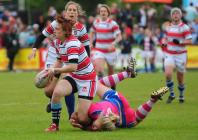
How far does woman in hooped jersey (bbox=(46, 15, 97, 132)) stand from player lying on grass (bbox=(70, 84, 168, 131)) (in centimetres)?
14

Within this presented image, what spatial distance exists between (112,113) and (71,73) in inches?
38.6

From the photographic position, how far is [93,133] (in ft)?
39.0

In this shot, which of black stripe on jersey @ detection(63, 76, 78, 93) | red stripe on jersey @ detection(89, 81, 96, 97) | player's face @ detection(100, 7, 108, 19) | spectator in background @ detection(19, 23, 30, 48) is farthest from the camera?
spectator in background @ detection(19, 23, 30, 48)

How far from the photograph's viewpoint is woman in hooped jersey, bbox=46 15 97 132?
11875mm

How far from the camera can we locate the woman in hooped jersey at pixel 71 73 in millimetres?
11875

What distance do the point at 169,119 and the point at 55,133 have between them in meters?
2.97

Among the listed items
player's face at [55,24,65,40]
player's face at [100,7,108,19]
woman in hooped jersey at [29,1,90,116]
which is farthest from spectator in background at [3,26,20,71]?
player's face at [55,24,65,40]

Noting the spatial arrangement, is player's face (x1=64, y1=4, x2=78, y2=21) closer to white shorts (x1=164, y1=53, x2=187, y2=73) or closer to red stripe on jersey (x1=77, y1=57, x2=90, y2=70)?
red stripe on jersey (x1=77, y1=57, x2=90, y2=70)

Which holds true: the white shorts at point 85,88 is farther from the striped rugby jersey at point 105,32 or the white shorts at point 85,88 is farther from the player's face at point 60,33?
the striped rugby jersey at point 105,32

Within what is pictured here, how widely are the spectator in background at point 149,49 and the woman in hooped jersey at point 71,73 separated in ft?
65.2

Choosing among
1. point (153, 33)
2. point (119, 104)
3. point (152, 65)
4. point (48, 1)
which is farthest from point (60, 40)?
point (48, 1)

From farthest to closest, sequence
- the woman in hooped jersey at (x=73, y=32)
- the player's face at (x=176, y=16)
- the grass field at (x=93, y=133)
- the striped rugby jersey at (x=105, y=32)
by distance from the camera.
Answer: the striped rugby jersey at (x=105, y=32), the player's face at (x=176, y=16), the woman in hooped jersey at (x=73, y=32), the grass field at (x=93, y=133)

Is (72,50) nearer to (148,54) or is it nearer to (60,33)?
(60,33)

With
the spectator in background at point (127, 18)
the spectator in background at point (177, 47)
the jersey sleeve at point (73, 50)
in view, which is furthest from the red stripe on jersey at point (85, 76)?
the spectator in background at point (127, 18)
